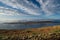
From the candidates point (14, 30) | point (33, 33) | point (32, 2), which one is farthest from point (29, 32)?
point (32, 2)

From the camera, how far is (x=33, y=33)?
1978mm

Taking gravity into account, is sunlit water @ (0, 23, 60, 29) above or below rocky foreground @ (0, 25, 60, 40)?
above

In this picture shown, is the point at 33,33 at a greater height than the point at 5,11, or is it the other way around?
the point at 5,11

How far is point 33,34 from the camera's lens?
198 cm

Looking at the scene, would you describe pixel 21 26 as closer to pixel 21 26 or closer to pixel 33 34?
pixel 21 26

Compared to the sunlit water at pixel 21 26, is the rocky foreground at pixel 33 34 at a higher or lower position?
lower

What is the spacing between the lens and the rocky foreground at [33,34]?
6.43 feet

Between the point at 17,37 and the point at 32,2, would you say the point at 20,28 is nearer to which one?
the point at 17,37

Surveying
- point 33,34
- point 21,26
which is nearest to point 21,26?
point 21,26

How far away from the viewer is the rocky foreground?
6.43ft

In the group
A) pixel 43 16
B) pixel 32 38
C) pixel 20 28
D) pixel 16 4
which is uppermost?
pixel 16 4

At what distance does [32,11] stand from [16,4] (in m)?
0.22

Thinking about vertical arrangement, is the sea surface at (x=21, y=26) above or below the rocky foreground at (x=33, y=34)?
above

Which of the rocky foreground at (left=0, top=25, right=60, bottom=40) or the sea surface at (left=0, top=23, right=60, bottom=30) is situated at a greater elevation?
the sea surface at (left=0, top=23, right=60, bottom=30)
